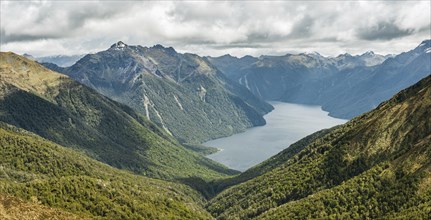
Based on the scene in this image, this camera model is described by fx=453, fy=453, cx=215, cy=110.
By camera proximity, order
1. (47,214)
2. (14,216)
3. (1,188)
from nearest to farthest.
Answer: (14,216) < (47,214) < (1,188)

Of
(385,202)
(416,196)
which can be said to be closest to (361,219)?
(385,202)

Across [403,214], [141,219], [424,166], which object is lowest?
[141,219]

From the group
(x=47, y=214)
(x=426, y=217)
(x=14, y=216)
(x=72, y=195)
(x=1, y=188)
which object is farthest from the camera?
(x=72, y=195)

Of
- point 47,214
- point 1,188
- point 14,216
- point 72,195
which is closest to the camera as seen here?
point 14,216

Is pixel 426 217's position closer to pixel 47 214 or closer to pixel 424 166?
pixel 424 166

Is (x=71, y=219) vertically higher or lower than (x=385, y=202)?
lower

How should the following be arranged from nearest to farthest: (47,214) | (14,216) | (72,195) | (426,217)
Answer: (14,216) → (47,214) → (426,217) → (72,195)

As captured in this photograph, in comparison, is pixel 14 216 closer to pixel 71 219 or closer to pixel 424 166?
pixel 71 219

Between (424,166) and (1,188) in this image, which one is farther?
(424,166)

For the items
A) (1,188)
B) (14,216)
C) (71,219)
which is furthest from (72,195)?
(14,216)
